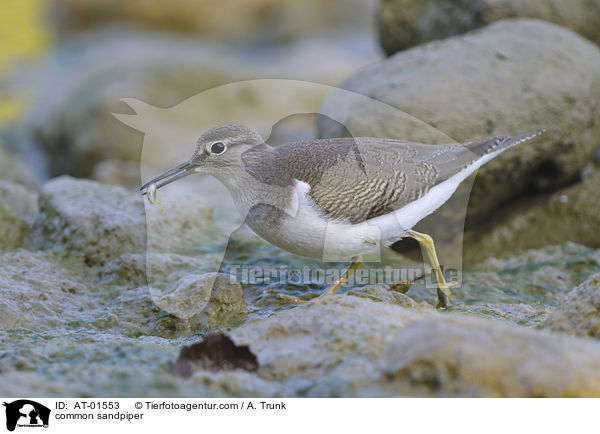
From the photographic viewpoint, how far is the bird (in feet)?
16.1

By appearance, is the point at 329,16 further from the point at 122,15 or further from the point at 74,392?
the point at 74,392

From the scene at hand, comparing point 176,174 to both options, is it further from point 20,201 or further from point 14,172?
point 14,172

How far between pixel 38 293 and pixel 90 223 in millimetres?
980

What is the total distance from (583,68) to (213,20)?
12.9 meters

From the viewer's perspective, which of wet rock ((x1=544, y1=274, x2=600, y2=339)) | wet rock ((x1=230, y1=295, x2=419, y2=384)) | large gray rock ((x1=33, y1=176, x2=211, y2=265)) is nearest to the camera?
wet rock ((x1=230, y1=295, x2=419, y2=384))

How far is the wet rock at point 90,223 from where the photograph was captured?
589 centimetres

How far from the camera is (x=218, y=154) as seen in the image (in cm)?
520

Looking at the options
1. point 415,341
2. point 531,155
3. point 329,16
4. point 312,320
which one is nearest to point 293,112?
point 531,155

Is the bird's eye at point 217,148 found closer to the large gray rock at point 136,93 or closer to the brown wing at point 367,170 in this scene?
the brown wing at point 367,170

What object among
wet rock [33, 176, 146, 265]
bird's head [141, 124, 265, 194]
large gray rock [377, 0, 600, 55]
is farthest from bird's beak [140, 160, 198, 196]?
large gray rock [377, 0, 600, 55]

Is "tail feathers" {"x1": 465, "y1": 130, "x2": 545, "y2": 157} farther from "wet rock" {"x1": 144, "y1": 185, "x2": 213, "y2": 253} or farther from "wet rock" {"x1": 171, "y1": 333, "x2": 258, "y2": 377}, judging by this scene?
"wet rock" {"x1": 171, "y1": 333, "x2": 258, "y2": 377}

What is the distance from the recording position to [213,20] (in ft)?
58.2

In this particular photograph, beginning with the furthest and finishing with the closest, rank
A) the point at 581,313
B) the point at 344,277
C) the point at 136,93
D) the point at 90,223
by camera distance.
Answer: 1. the point at 136,93
2. the point at 90,223
3. the point at 344,277
4. the point at 581,313
